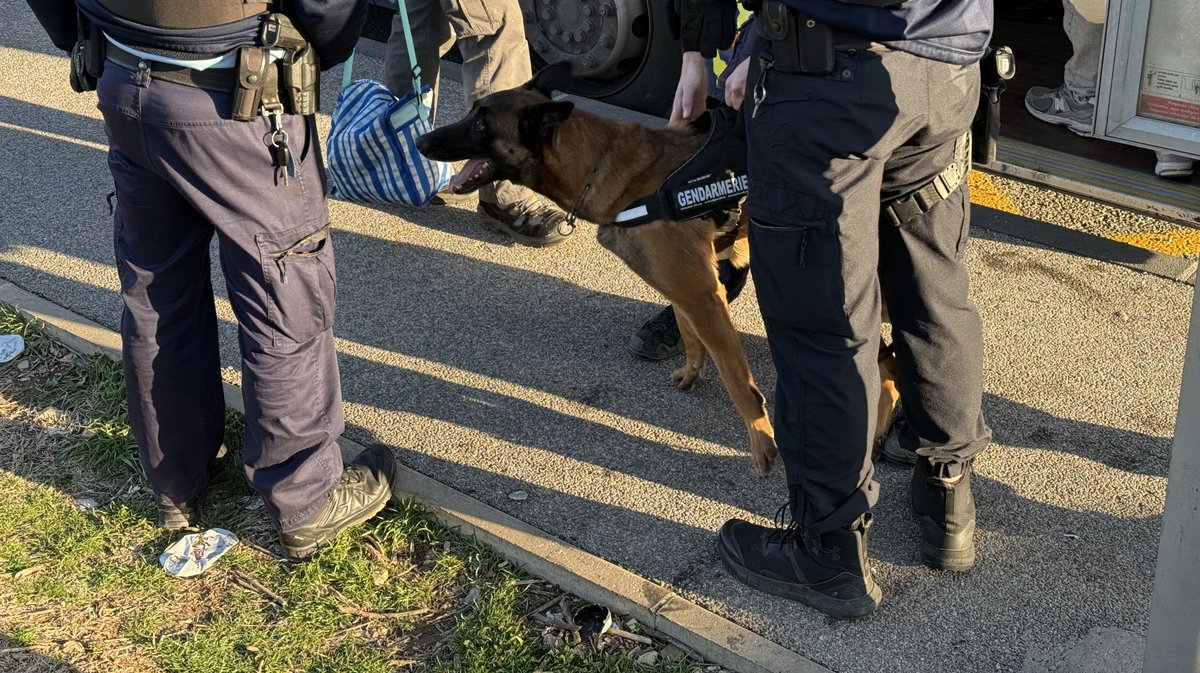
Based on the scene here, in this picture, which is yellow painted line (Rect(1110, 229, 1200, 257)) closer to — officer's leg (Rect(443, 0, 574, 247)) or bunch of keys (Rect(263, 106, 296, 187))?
officer's leg (Rect(443, 0, 574, 247))

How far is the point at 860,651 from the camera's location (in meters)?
2.76

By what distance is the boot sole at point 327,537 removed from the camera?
3209mm

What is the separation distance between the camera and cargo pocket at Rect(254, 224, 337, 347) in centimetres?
281

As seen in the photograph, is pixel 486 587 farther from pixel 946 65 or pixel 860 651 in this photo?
pixel 946 65

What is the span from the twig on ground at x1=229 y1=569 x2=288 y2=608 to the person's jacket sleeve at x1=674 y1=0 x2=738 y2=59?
1950 mm

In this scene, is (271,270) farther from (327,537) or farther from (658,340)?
(658,340)

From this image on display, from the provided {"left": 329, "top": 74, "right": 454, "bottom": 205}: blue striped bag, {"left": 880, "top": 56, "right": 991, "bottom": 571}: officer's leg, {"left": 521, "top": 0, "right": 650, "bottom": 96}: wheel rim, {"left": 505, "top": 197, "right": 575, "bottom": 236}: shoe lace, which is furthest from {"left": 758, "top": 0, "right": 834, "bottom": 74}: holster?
{"left": 521, "top": 0, "right": 650, "bottom": 96}: wheel rim

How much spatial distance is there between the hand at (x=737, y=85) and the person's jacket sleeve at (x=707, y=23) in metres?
0.08

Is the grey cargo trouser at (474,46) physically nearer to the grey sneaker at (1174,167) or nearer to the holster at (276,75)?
the holster at (276,75)

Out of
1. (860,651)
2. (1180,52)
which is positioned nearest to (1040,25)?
(1180,52)

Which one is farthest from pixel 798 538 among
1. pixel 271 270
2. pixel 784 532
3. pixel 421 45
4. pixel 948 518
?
pixel 421 45

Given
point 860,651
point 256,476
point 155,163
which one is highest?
point 155,163

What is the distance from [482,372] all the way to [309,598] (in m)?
1.25

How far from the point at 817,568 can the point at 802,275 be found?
2.73ft
